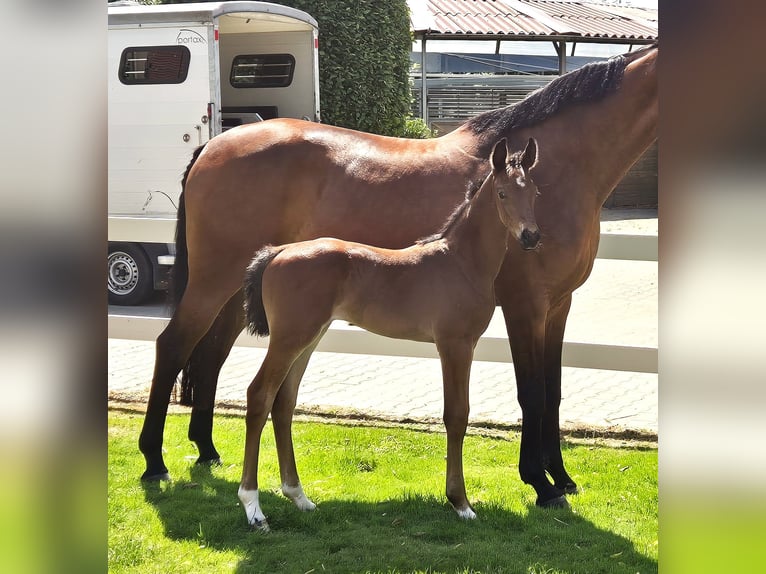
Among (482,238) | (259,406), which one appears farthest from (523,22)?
(259,406)

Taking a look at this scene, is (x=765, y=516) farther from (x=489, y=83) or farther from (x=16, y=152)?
(x=489, y=83)

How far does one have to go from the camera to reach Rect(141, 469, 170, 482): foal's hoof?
445cm

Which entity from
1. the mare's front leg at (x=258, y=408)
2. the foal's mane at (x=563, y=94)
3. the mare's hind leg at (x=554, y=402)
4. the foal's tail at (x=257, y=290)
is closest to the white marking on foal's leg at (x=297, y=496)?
the mare's front leg at (x=258, y=408)

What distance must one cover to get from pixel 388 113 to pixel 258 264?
10337mm

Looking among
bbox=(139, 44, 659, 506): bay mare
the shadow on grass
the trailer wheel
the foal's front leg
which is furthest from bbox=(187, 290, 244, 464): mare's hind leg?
the trailer wheel

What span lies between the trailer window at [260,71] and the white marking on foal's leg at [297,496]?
27.2 feet

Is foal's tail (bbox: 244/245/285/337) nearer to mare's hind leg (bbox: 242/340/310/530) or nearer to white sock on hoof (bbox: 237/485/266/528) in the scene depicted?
mare's hind leg (bbox: 242/340/310/530)

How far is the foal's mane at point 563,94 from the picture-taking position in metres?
4.08

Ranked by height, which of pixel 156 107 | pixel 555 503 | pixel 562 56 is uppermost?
pixel 562 56

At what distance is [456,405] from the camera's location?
12.2 feet

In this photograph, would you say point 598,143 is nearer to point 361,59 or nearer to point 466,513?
point 466,513

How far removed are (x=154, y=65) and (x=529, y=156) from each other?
748cm

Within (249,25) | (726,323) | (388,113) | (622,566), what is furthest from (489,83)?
(726,323)

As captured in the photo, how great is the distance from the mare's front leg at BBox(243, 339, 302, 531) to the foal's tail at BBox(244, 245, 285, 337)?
14cm
